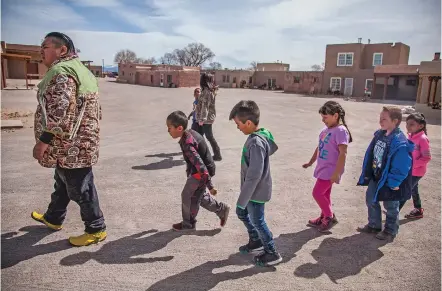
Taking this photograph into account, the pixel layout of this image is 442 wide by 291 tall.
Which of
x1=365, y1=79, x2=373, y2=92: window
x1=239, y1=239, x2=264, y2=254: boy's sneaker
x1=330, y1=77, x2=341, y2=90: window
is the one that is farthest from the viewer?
x1=330, y1=77, x2=341, y2=90: window

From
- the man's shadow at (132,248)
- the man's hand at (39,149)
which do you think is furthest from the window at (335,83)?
the man's hand at (39,149)

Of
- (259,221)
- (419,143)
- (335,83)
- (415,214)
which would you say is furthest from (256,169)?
(335,83)

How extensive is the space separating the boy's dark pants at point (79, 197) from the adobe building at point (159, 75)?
4438 cm

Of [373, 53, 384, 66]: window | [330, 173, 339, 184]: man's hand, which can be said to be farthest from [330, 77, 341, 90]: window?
[330, 173, 339, 184]: man's hand

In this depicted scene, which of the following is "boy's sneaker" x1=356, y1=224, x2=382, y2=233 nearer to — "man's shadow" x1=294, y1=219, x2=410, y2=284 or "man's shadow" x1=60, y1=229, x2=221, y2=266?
"man's shadow" x1=294, y1=219, x2=410, y2=284

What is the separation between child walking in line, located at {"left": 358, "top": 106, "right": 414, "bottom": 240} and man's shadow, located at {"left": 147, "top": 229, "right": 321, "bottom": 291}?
1.01m

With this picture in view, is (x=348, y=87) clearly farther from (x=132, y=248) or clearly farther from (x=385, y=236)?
(x=132, y=248)

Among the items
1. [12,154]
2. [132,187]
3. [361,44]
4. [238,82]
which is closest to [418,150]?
[132,187]

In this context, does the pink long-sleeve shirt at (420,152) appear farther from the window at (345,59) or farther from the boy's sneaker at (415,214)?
the window at (345,59)

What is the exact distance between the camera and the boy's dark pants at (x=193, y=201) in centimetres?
352

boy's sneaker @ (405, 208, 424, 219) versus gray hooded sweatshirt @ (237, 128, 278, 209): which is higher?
gray hooded sweatshirt @ (237, 128, 278, 209)

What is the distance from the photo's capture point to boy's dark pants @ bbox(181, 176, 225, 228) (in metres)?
3.52

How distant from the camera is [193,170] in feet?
11.4

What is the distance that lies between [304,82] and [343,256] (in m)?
43.0
